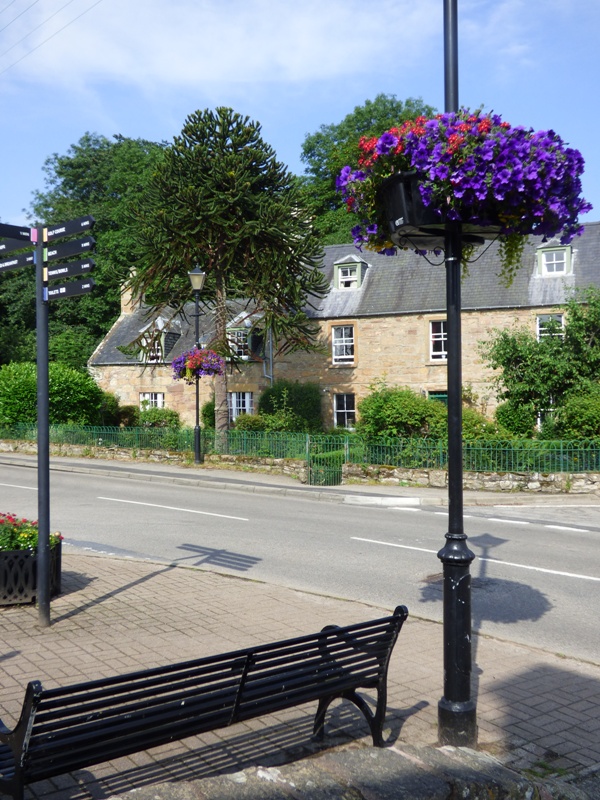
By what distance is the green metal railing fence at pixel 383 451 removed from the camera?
2047 centimetres

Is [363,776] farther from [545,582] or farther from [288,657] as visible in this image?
[545,582]

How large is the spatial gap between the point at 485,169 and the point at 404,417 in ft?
59.1

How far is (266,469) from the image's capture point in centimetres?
2503

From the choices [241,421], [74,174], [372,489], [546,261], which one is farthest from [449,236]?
[74,174]

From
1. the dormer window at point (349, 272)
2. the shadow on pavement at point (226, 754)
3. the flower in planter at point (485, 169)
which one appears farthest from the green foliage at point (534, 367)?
the shadow on pavement at point (226, 754)

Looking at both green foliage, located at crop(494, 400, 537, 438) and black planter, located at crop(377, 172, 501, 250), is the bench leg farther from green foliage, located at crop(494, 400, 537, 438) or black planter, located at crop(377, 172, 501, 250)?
green foliage, located at crop(494, 400, 537, 438)

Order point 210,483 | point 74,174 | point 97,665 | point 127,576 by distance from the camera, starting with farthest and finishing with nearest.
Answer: point 74,174, point 210,483, point 127,576, point 97,665

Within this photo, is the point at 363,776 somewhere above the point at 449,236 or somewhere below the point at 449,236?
below

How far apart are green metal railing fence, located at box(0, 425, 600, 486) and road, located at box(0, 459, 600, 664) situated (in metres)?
1.65

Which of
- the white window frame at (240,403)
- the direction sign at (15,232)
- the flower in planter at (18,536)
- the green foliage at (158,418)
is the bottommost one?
the flower in planter at (18,536)

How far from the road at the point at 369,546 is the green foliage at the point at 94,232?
105 ft

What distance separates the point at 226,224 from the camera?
2681 centimetres

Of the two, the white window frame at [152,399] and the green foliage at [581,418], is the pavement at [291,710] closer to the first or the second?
the green foliage at [581,418]

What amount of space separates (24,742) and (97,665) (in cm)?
288
